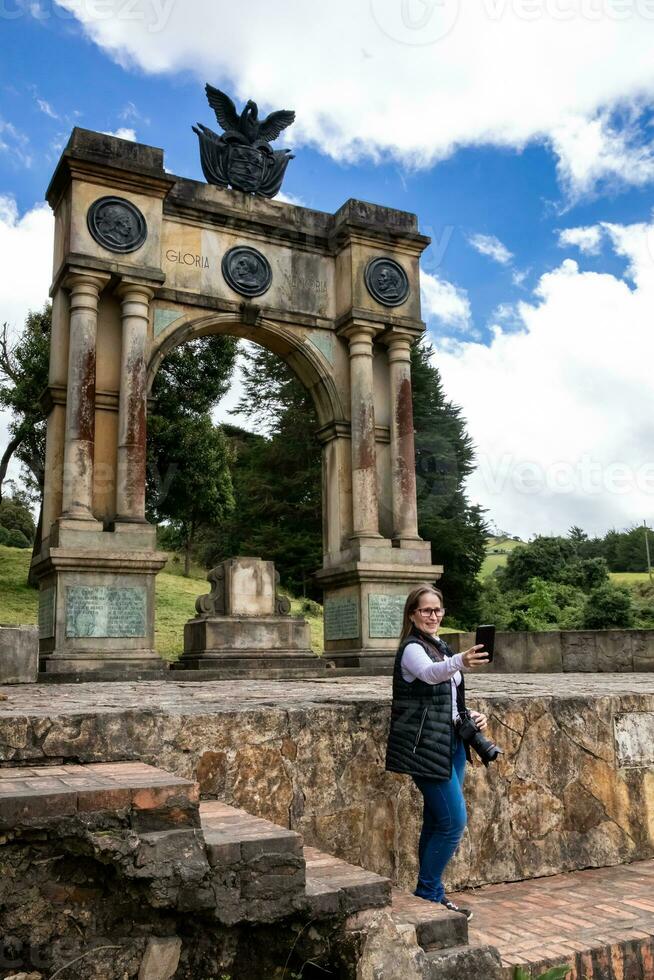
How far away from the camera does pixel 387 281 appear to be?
16.5 meters

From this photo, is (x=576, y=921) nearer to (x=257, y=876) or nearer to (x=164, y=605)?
(x=257, y=876)

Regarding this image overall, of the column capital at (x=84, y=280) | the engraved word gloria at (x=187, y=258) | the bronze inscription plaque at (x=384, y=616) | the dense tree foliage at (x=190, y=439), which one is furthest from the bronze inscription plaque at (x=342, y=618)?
the dense tree foliage at (x=190, y=439)

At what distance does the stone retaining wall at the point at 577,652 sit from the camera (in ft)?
45.3

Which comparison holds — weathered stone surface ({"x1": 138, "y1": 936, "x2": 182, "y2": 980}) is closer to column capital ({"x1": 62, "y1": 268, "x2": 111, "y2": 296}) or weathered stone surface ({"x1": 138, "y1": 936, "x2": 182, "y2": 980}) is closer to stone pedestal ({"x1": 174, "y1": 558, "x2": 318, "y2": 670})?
stone pedestal ({"x1": 174, "y1": 558, "x2": 318, "y2": 670})

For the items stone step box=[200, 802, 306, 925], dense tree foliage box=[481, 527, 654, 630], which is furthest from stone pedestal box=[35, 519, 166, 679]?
dense tree foliage box=[481, 527, 654, 630]

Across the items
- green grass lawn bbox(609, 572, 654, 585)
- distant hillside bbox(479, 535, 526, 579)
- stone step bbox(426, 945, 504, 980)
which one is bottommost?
stone step bbox(426, 945, 504, 980)

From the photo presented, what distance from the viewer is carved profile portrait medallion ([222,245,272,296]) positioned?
15.7 meters

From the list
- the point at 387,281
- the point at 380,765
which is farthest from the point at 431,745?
the point at 387,281

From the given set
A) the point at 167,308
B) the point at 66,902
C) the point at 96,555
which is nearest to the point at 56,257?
the point at 167,308

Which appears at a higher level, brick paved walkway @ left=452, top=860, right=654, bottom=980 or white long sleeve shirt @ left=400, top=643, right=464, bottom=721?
white long sleeve shirt @ left=400, top=643, right=464, bottom=721

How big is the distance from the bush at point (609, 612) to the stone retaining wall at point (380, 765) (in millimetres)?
17528

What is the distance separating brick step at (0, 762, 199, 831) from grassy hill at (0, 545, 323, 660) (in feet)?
51.3

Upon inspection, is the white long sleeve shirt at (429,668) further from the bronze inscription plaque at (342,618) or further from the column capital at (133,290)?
the column capital at (133,290)

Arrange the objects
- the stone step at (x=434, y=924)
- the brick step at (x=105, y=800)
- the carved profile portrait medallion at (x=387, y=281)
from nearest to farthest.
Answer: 1. the brick step at (x=105, y=800)
2. the stone step at (x=434, y=924)
3. the carved profile portrait medallion at (x=387, y=281)
